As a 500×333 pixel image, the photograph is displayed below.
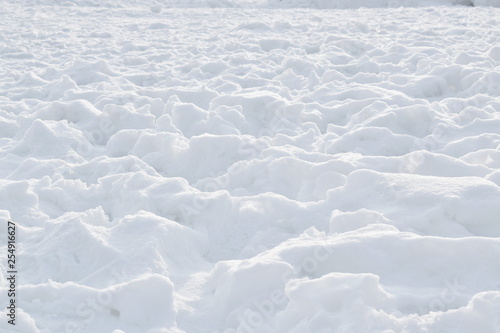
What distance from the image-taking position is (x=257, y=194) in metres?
3.25

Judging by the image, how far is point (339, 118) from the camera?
4711 millimetres

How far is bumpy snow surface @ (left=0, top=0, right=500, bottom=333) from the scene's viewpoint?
2.20 metres

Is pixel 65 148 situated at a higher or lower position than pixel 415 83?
lower

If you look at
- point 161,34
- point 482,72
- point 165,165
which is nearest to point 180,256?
point 165,165

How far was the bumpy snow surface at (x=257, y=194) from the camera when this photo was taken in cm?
220

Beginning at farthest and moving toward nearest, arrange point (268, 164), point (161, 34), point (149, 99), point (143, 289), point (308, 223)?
point (161, 34) < point (149, 99) < point (268, 164) < point (308, 223) < point (143, 289)

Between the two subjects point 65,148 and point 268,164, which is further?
point 65,148

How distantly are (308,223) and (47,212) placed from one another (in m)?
1.44

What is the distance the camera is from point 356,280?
2.08 metres

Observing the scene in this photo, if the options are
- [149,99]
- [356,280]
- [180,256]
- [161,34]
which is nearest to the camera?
[356,280]

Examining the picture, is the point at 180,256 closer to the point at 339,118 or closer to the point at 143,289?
the point at 143,289

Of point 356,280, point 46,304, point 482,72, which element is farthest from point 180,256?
point 482,72

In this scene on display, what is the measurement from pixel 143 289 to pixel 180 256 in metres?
0.41

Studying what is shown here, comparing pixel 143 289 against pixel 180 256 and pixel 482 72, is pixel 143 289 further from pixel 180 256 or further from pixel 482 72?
pixel 482 72
